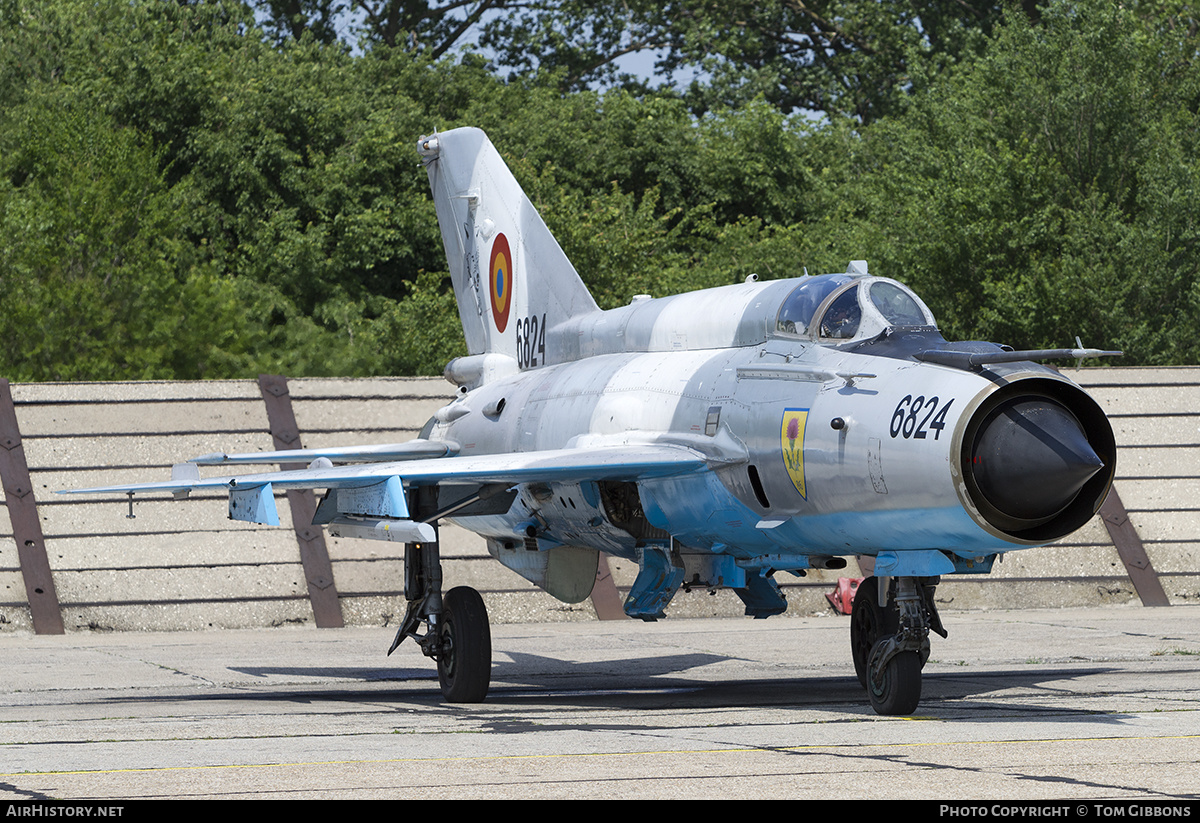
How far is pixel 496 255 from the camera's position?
16.9m

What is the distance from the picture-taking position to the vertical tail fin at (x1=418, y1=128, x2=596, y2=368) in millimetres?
15656

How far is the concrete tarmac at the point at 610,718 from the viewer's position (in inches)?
297

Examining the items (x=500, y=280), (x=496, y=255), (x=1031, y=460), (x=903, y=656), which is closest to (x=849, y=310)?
(x=1031, y=460)

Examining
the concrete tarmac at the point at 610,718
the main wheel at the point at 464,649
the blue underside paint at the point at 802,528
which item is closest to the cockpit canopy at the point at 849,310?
the blue underside paint at the point at 802,528

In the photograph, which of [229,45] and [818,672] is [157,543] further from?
[229,45]

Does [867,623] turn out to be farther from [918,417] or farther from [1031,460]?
[1031,460]

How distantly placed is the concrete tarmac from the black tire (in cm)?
21

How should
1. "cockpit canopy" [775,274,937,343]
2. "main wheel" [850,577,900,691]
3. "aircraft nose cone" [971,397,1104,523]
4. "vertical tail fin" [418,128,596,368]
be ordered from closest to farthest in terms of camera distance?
"aircraft nose cone" [971,397,1104,523], "cockpit canopy" [775,274,937,343], "main wheel" [850,577,900,691], "vertical tail fin" [418,128,596,368]

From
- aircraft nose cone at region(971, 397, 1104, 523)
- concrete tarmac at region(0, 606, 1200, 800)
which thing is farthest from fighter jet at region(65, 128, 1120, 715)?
concrete tarmac at region(0, 606, 1200, 800)

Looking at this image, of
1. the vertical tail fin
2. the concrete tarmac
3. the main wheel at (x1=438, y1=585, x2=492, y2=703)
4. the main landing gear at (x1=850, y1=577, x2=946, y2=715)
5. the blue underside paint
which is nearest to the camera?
the concrete tarmac

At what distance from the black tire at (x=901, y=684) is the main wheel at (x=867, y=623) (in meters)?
1.47

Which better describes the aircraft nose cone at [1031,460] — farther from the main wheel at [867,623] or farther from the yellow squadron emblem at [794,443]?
the main wheel at [867,623]

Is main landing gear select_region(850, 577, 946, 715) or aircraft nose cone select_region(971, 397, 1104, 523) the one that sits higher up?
aircraft nose cone select_region(971, 397, 1104, 523)

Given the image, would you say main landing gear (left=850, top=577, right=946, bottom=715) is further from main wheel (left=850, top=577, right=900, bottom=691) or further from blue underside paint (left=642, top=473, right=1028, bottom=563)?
main wheel (left=850, top=577, right=900, bottom=691)
